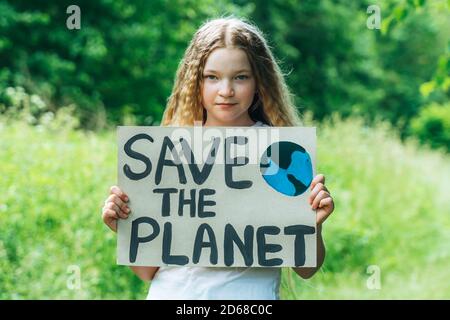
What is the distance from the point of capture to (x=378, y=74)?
69.5ft

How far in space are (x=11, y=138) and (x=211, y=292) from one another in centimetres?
434

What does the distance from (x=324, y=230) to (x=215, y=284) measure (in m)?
4.62

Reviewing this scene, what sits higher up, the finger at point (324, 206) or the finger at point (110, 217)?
the finger at point (324, 206)

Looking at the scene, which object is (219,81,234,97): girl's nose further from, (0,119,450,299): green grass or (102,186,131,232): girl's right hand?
(0,119,450,299): green grass

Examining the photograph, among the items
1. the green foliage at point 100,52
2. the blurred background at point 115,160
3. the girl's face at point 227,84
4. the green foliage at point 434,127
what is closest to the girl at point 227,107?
the girl's face at point 227,84

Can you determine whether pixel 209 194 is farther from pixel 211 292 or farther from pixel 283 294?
pixel 283 294

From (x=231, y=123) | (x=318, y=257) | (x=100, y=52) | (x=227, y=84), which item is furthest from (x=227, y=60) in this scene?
(x=100, y=52)

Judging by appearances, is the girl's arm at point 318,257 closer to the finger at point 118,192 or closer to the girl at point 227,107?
the girl at point 227,107

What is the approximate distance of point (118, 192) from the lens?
2.23 metres

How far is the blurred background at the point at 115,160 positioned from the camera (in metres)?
5.01

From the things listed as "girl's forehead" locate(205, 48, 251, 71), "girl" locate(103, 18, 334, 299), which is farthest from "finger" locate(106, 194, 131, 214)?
"girl's forehead" locate(205, 48, 251, 71)

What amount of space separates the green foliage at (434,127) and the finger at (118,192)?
597 inches

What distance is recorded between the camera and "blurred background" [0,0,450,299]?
5.01m

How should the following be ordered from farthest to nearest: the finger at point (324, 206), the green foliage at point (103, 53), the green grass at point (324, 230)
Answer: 1. the green foliage at point (103, 53)
2. the green grass at point (324, 230)
3. the finger at point (324, 206)
